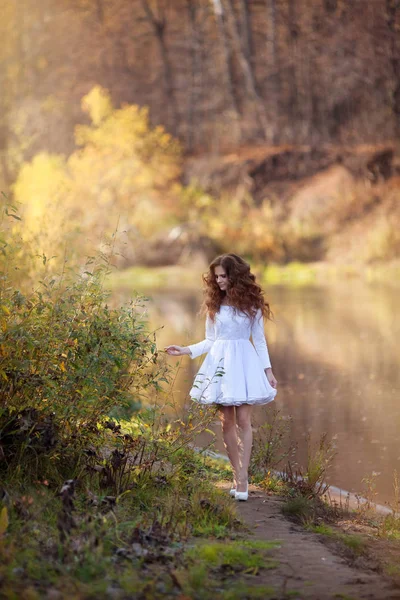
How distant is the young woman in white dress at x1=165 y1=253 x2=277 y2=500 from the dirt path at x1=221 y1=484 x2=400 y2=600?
0.62 m

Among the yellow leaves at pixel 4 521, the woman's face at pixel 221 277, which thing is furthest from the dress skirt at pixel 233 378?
the yellow leaves at pixel 4 521

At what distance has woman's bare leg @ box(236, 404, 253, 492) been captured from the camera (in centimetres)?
572

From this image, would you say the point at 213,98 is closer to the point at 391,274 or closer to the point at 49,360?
the point at 391,274

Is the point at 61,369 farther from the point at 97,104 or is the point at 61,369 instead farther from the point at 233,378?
the point at 97,104

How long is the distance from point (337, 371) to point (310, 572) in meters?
8.57

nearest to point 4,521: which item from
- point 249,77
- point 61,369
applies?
point 61,369

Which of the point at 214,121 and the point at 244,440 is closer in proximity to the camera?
the point at 244,440

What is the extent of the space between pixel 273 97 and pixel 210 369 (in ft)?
128

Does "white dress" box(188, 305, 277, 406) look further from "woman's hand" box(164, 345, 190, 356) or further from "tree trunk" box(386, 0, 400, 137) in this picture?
"tree trunk" box(386, 0, 400, 137)

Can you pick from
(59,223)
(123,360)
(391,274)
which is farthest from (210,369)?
(391,274)

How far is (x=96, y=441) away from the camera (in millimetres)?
5434

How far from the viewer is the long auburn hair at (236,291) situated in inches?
233

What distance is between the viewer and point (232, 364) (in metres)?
5.77

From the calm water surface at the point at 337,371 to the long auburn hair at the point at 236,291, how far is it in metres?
0.31
